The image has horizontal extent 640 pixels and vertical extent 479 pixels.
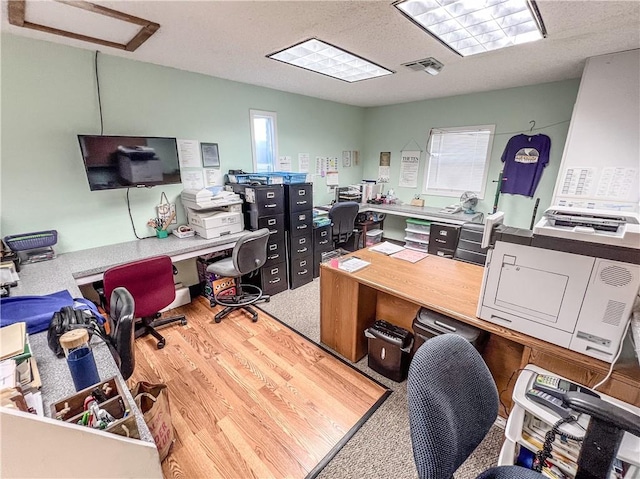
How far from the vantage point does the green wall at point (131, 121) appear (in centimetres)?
211

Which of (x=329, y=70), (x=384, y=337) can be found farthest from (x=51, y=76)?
(x=384, y=337)

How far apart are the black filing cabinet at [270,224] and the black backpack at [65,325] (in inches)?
74.3

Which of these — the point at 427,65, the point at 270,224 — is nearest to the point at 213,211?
the point at 270,224

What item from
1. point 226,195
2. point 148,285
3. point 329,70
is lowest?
point 148,285

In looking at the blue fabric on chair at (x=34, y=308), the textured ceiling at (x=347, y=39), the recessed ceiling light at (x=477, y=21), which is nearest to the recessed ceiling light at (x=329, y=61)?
the textured ceiling at (x=347, y=39)

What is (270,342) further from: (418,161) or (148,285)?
(418,161)

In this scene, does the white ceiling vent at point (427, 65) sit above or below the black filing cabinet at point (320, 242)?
above

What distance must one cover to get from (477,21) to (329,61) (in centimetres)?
123

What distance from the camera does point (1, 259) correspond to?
2014 mm

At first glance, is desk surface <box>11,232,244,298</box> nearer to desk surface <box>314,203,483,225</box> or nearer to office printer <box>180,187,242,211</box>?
office printer <box>180,187,242,211</box>

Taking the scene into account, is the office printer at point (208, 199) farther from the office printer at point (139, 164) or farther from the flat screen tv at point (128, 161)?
the office printer at point (139, 164)

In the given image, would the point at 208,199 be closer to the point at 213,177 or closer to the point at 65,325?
the point at 213,177

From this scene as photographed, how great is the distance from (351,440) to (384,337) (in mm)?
651

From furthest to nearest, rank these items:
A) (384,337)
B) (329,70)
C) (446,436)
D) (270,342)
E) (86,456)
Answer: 1. (329,70)
2. (270,342)
3. (384,337)
4. (446,436)
5. (86,456)
